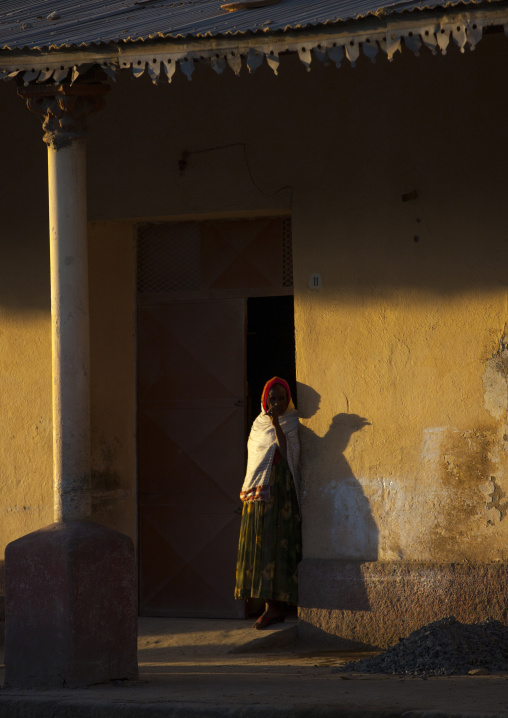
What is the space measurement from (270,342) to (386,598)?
9.01ft

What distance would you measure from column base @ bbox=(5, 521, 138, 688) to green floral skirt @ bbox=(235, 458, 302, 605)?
1493 mm

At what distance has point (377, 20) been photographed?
17.1 feet

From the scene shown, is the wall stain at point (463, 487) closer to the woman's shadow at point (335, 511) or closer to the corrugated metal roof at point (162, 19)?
the woman's shadow at point (335, 511)

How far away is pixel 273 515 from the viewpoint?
712 centimetres

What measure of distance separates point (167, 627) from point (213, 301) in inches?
96.6

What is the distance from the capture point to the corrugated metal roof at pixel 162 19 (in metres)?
5.33

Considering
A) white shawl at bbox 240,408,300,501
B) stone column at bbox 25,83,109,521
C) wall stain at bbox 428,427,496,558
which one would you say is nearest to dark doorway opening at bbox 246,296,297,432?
white shawl at bbox 240,408,300,501

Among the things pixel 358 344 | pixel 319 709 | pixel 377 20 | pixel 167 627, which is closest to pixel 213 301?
pixel 358 344

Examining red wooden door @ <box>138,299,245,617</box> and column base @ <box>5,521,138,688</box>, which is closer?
column base @ <box>5,521,138,688</box>

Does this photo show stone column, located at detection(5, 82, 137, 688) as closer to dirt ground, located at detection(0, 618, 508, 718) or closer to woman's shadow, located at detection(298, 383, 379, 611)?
dirt ground, located at detection(0, 618, 508, 718)

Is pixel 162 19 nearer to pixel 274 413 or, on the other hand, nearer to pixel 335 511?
pixel 274 413

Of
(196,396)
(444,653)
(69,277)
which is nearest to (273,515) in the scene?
(196,396)

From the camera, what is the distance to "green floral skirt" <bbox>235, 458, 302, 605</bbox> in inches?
277

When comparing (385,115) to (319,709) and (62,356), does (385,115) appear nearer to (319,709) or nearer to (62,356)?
(62,356)
